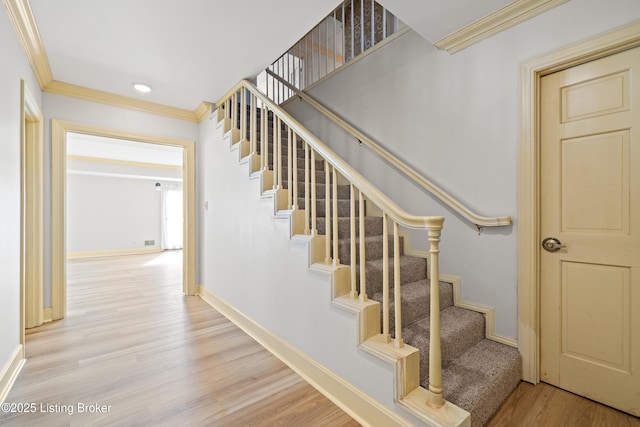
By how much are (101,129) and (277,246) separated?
2.56 meters

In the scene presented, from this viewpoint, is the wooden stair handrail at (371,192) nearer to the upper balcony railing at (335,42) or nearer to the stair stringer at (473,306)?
the stair stringer at (473,306)

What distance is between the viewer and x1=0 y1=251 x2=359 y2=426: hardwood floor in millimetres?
1580

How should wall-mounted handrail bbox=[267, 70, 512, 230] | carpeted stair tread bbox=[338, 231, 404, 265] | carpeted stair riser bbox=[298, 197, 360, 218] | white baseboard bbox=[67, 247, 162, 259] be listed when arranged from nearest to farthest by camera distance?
wall-mounted handrail bbox=[267, 70, 512, 230]
carpeted stair tread bbox=[338, 231, 404, 265]
carpeted stair riser bbox=[298, 197, 360, 218]
white baseboard bbox=[67, 247, 162, 259]

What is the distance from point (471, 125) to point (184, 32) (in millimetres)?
2186

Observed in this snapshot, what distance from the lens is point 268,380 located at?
6.30 feet

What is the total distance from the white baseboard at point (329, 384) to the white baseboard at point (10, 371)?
1.53 metres

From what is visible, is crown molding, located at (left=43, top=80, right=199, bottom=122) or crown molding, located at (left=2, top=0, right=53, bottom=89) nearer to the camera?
crown molding, located at (left=2, top=0, right=53, bottom=89)

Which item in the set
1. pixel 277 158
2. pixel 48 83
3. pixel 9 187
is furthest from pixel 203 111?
pixel 9 187

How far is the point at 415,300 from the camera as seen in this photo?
1903 mm

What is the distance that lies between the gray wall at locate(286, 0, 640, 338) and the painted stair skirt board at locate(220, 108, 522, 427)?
0.16 metres

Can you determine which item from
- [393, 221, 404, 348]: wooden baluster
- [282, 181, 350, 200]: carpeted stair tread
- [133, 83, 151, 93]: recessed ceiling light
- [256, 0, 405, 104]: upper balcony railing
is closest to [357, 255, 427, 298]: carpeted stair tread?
[393, 221, 404, 348]: wooden baluster

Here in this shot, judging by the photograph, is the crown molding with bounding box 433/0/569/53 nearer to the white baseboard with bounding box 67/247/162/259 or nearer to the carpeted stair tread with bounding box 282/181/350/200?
the carpeted stair tread with bounding box 282/181/350/200

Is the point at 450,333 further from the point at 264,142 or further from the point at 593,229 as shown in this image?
the point at 264,142

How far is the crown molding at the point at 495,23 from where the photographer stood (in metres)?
1.70
